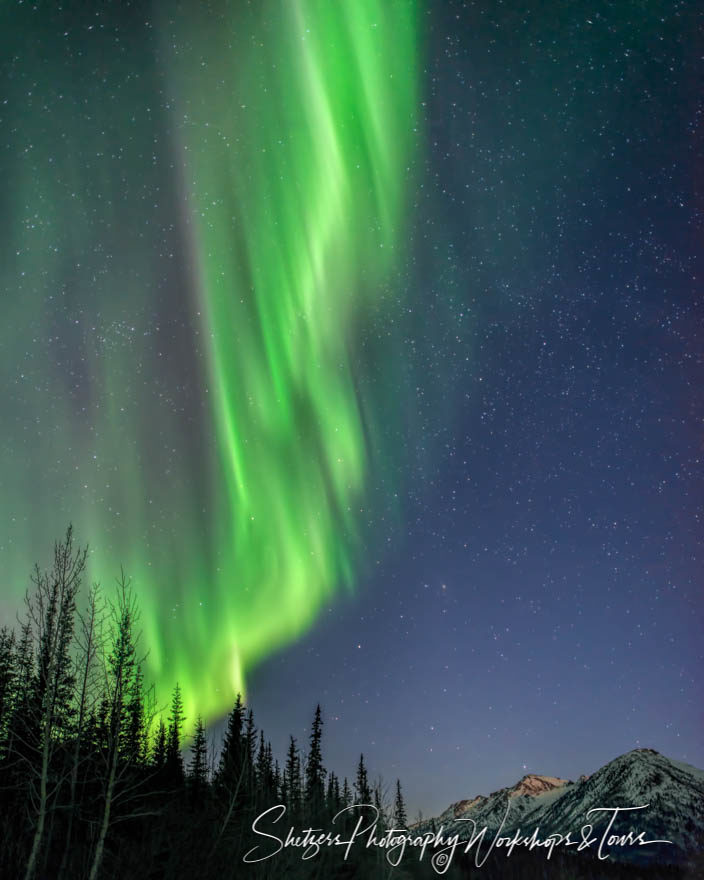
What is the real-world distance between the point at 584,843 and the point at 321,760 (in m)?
45.6

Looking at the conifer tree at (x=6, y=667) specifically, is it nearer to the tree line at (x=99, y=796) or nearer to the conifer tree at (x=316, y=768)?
the tree line at (x=99, y=796)

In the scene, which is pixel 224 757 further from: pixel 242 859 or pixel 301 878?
pixel 301 878

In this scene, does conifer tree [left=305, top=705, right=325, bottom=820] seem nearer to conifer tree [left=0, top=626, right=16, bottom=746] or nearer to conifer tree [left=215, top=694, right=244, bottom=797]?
conifer tree [left=215, top=694, right=244, bottom=797]

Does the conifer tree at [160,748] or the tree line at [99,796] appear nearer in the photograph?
the tree line at [99,796]

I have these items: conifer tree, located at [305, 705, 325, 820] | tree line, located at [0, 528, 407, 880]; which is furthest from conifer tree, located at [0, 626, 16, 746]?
conifer tree, located at [305, 705, 325, 820]

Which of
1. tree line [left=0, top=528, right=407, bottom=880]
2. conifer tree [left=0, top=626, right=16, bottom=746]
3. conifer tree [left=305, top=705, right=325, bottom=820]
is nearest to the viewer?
tree line [left=0, top=528, right=407, bottom=880]

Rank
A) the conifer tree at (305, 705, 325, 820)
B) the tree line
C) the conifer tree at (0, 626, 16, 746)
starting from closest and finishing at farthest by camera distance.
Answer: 1. the tree line
2. the conifer tree at (0, 626, 16, 746)
3. the conifer tree at (305, 705, 325, 820)

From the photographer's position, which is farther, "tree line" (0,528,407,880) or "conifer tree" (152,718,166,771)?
"conifer tree" (152,718,166,771)

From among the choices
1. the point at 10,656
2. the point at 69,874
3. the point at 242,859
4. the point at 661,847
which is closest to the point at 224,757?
the point at 10,656

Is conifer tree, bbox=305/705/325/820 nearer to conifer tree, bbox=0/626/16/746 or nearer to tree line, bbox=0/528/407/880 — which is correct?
tree line, bbox=0/528/407/880

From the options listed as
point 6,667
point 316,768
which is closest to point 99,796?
point 6,667

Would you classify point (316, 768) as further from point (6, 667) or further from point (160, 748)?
point (6, 667)

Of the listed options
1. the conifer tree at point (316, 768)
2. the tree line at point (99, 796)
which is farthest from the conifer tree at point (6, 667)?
the conifer tree at point (316, 768)

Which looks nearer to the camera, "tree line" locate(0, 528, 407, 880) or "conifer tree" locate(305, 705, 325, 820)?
"tree line" locate(0, 528, 407, 880)
